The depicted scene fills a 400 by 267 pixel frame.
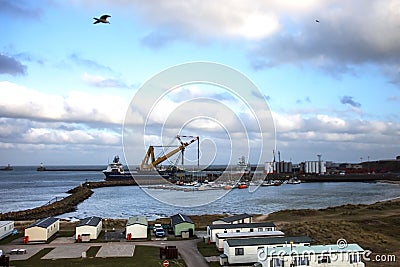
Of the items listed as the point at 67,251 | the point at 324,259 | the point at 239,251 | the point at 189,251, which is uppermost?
the point at 324,259

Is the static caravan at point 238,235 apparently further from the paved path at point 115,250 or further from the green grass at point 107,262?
the paved path at point 115,250

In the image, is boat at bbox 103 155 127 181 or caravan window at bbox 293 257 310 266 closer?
caravan window at bbox 293 257 310 266

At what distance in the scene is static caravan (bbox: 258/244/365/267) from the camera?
31.0 feet

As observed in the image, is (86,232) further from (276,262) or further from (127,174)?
(127,174)

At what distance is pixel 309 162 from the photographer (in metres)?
86.8

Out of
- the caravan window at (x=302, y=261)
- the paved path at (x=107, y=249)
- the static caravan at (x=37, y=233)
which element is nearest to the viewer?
the caravan window at (x=302, y=261)

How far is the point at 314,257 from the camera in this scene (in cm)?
959

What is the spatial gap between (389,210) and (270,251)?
15.5m

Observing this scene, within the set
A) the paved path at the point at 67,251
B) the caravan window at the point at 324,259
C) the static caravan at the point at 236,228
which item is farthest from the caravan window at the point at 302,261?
the paved path at the point at 67,251

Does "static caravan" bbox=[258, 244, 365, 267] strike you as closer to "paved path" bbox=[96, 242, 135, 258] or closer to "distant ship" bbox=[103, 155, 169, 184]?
"paved path" bbox=[96, 242, 135, 258]

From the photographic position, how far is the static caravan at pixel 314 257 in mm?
9453

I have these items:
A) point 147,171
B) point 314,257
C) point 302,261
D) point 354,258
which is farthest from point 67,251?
point 147,171

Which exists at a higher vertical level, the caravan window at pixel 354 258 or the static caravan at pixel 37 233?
the caravan window at pixel 354 258

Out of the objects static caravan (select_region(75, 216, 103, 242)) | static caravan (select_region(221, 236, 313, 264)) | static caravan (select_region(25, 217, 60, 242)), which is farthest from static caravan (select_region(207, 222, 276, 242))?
static caravan (select_region(25, 217, 60, 242))
